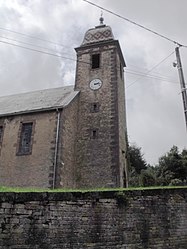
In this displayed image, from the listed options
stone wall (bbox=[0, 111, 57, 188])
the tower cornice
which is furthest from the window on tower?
the tower cornice

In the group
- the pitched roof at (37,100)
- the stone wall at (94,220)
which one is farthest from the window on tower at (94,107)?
the stone wall at (94,220)

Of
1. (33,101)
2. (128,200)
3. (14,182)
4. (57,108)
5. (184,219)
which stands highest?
(33,101)

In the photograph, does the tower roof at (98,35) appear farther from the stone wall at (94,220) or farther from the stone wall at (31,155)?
the stone wall at (94,220)

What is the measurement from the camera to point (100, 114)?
19375 millimetres

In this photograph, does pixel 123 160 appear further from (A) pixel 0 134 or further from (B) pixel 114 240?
(B) pixel 114 240

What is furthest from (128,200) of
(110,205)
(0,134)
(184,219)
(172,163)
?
(172,163)

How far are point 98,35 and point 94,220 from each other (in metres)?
19.4

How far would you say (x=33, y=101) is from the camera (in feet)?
67.8

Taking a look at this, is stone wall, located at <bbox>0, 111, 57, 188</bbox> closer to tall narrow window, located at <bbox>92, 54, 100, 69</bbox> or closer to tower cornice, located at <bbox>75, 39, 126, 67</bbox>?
tall narrow window, located at <bbox>92, 54, 100, 69</bbox>

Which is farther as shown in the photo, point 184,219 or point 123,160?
point 123,160

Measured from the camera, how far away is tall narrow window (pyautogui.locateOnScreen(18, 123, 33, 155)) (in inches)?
668

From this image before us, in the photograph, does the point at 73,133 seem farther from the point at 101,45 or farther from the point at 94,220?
the point at 94,220

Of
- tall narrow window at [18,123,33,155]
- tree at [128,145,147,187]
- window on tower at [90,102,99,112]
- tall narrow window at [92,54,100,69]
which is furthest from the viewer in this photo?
tree at [128,145,147,187]

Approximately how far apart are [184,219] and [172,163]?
88.9 feet
